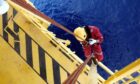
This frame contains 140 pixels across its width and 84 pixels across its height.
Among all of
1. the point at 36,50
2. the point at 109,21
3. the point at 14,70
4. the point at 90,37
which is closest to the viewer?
the point at 14,70

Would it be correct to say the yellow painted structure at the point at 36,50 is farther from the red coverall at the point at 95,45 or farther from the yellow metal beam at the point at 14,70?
the red coverall at the point at 95,45

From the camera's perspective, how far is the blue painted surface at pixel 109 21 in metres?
10.6

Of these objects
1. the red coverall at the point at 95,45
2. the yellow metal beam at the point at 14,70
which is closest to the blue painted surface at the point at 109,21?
the red coverall at the point at 95,45

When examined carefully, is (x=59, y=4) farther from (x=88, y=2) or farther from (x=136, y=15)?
(x=136, y=15)

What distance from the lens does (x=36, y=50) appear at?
20.7 feet

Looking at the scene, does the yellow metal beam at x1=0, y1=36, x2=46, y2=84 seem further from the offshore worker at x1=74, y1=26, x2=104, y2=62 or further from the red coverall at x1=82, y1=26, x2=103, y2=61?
the red coverall at x1=82, y1=26, x2=103, y2=61

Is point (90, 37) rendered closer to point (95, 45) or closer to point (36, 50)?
point (95, 45)

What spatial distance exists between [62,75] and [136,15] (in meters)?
5.92

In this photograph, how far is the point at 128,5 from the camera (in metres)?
11.5

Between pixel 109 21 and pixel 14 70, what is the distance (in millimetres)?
5802

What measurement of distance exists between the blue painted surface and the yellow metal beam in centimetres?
464

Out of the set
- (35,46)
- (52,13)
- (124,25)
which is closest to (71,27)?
(52,13)

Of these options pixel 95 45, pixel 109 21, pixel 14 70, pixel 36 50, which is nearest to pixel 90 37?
pixel 95 45

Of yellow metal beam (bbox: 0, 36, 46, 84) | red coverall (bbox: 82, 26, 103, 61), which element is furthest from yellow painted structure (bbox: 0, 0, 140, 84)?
red coverall (bbox: 82, 26, 103, 61)
